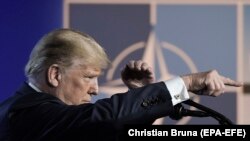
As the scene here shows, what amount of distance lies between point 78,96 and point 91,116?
239 millimetres

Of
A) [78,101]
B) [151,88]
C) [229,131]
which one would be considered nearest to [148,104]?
[151,88]

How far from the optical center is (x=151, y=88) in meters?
1.01

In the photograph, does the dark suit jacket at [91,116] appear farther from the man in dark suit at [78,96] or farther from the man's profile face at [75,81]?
the man's profile face at [75,81]

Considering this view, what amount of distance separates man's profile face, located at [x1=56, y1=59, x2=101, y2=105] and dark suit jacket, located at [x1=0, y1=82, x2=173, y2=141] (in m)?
0.10

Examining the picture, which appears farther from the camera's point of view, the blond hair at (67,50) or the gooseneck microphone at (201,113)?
the blond hair at (67,50)

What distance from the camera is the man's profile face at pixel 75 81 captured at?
120 centimetres

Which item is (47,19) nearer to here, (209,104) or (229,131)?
(209,104)

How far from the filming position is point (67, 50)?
1178 mm

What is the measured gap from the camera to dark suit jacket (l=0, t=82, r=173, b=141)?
3.21 feet

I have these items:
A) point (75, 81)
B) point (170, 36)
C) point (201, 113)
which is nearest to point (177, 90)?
point (201, 113)

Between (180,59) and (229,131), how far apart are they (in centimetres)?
132

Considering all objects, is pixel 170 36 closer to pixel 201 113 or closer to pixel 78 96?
pixel 78 96

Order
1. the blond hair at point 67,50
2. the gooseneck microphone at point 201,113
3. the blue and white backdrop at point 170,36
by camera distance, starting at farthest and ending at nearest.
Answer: the blue and white backdrop at point 170,36 → the blond hair at point 67,50 → the gooseneck microphone at point 201,113

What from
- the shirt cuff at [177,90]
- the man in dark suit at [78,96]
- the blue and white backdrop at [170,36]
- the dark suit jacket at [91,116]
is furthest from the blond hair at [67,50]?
the blue and white backdrop at [170,36]
